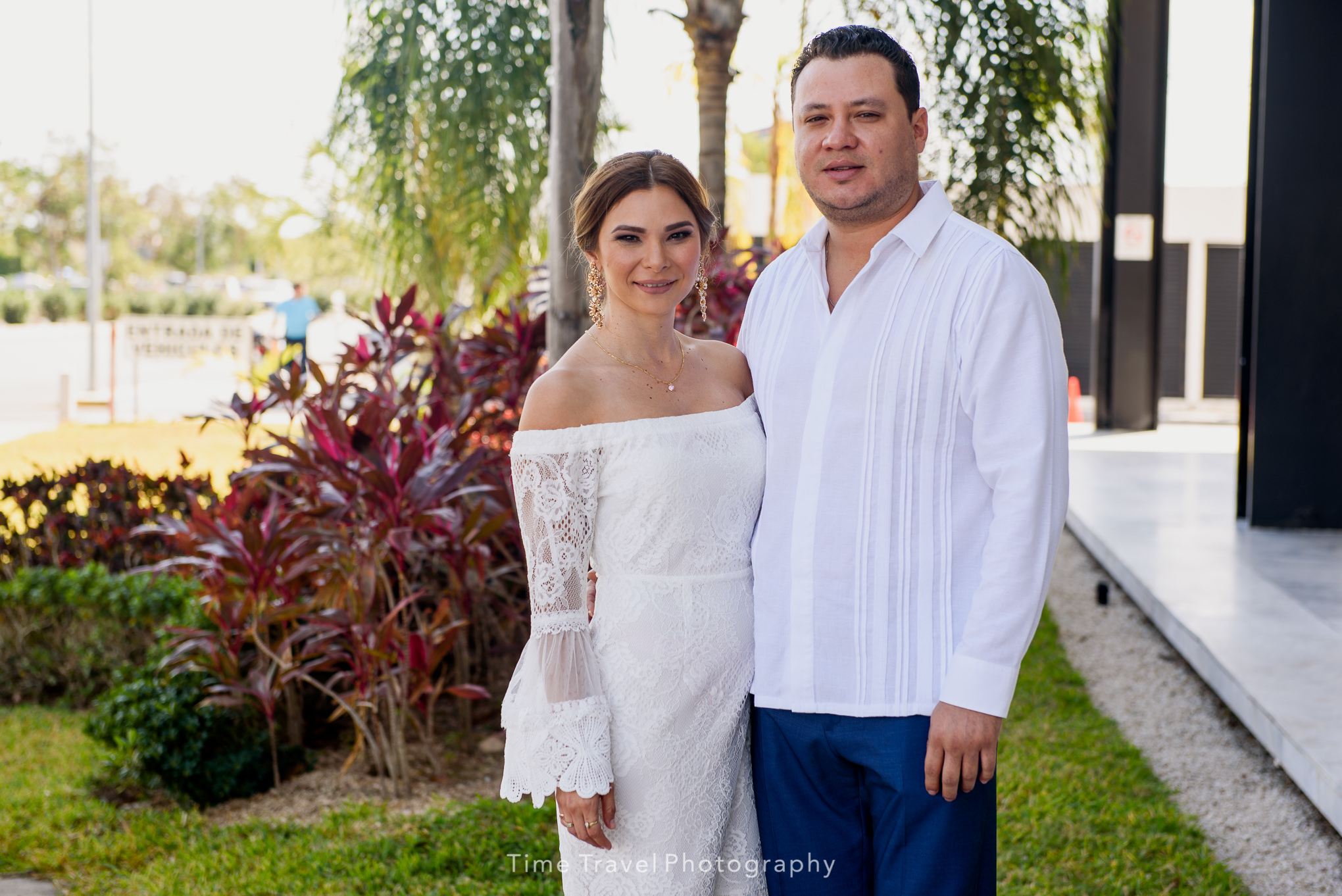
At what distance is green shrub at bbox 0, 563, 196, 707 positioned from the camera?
14.7 ft

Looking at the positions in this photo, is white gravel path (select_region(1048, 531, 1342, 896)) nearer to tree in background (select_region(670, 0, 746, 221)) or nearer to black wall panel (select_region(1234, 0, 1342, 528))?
black wall panel (select_region(1234, 0, 1342, 528))

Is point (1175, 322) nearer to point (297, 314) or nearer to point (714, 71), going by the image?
point (297, 314)

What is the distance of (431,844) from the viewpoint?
3119 mm

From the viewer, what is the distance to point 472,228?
5547 millimetres

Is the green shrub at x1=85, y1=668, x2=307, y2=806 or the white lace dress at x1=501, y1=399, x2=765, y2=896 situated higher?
the white lace dress at x1=501, y1=399, x2=765, y2=896

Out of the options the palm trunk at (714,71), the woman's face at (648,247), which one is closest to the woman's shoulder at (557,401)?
the woman's face at (648,247)

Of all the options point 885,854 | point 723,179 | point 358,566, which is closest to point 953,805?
point 885,854

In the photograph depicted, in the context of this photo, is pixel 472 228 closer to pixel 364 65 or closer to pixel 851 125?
pixel 364 65

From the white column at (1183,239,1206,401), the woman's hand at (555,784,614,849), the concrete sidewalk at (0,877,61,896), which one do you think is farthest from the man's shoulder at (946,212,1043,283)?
the white column at (1183,239,1206,401)

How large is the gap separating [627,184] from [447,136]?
3.20m

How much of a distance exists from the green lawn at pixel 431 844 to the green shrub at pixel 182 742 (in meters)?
0.10

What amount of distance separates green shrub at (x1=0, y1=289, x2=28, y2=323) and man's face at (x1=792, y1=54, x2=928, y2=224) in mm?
42965

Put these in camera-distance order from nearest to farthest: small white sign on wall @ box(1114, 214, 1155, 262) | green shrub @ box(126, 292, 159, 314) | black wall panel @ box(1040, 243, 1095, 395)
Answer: small white sign on wall @ box(1114, 214, 1155, 262) < black wall panel @ box(1040, 243, 1095, 395) < green shrub @ box(126, 292, 159, 314)

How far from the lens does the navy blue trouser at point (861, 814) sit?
1766 mm
